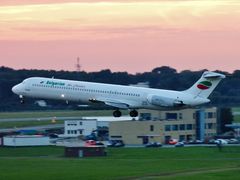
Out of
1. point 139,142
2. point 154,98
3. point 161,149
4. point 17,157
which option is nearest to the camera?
point 154,98

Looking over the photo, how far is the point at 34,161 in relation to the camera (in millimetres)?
125938

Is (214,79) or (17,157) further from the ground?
(214,79)

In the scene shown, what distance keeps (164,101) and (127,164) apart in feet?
28.4

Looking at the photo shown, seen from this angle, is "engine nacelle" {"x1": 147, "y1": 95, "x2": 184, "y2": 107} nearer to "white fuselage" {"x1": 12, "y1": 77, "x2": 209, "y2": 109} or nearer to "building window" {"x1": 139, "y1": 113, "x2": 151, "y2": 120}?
"white fuselage" {"x1": 12, "y1": 77, "x2": 209, "y2": 109}

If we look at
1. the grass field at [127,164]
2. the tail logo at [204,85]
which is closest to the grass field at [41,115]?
the grass field at [127,164]

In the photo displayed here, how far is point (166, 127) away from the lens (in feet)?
566

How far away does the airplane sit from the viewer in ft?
411

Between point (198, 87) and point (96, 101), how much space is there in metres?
11.6

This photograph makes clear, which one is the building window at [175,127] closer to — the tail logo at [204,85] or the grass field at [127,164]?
the grass field at [127,164]

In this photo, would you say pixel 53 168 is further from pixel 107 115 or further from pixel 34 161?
pixel 107 115

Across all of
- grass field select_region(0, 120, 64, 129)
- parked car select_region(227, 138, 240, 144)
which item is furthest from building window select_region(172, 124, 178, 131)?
grass field select_region(0, 120, 64, 129)

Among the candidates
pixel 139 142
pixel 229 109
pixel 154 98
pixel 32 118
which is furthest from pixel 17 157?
pixel 229 109

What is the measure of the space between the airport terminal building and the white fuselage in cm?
4110

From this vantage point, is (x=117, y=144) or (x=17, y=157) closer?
(x=17, y=157)
